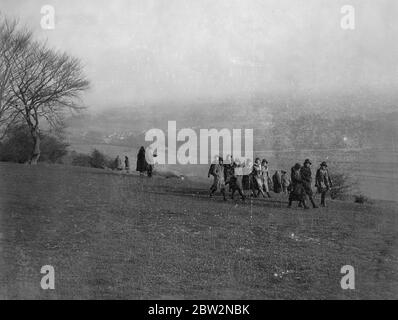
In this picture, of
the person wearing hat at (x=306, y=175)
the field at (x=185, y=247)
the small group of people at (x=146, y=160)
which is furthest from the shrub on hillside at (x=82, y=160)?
the person wearing hat at (x=306, y=175)

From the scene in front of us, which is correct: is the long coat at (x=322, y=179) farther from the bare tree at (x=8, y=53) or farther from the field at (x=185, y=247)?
the bare tree at (x=8, y=53)

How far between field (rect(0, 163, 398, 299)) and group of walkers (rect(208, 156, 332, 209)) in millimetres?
818

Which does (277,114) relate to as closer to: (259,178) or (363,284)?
(259,178)

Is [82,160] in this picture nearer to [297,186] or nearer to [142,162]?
[142,162]

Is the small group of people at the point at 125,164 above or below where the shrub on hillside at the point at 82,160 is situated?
below

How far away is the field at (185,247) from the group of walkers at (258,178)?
82 centimetres

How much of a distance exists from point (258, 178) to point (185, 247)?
11.7 meters

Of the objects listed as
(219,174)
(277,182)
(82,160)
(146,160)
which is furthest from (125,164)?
(82,160)

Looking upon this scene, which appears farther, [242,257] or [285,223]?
[285,223]

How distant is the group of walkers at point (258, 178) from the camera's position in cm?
2338

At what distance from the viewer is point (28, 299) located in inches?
484

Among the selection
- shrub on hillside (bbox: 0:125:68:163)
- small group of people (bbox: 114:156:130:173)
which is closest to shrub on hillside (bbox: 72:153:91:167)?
shrub on hillside (bbox: 0:125:68:163)

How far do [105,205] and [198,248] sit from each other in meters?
7.26

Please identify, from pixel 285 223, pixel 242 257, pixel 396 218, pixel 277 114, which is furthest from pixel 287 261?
pixel 277 114
